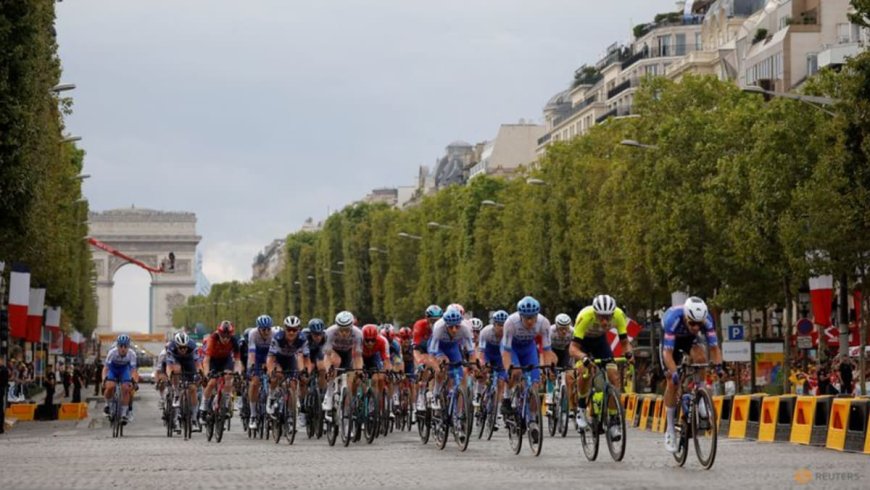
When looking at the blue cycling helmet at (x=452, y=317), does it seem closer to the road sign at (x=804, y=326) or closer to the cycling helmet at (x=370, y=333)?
the cycling helmet at (x=370, y=333)

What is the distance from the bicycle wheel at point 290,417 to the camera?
3228 cm

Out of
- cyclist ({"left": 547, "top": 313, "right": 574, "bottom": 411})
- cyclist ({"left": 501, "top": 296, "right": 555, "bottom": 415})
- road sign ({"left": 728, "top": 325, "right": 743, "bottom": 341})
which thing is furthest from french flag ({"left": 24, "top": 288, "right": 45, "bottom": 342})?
cyclist ({"left": 501, "top": 296, "right": 555, "bottom": 415})

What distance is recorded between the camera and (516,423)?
2628cm

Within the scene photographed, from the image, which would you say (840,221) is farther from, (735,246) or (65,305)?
(65,305)

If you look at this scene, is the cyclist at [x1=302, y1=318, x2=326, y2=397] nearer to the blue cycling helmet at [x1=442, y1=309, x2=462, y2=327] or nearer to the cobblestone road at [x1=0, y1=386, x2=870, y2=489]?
the cobblestone road at [x1=0, y1=386, x2=870, y2=489]

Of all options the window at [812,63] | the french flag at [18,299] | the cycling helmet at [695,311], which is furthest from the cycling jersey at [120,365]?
the window at [812,63]

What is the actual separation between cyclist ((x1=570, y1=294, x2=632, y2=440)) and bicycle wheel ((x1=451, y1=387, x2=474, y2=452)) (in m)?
3.46

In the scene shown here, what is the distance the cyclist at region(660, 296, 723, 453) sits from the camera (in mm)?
22219

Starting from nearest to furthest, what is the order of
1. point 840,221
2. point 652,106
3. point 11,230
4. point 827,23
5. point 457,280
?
point 11,230 < point 840,221 < point 652,106 < point 827,23 < point 457,280

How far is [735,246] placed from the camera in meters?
60.8

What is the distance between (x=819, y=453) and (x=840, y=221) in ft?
75.3

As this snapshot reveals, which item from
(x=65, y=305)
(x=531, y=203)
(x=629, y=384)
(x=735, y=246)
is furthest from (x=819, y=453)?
(x=65, y=305)

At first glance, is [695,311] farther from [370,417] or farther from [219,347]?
[219,347]

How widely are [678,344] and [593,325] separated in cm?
145
